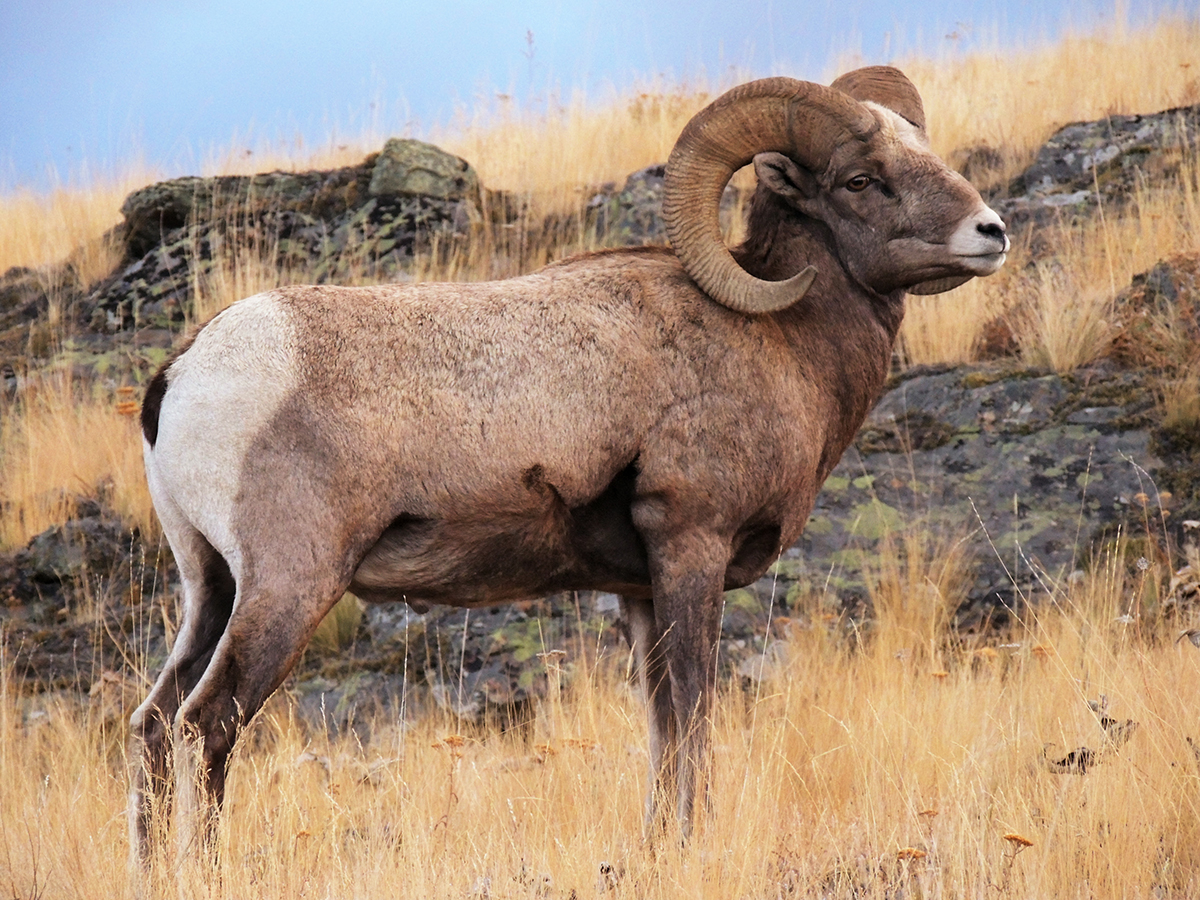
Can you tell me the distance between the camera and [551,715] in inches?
271

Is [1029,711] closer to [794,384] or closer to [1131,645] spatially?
[1131,645]

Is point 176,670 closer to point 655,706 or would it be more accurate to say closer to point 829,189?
point 655,706

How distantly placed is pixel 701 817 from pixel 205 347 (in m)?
2.49

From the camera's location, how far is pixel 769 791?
5066 mm

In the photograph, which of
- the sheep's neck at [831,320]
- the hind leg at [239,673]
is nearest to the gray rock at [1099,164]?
the sheep's neck at [831,320]

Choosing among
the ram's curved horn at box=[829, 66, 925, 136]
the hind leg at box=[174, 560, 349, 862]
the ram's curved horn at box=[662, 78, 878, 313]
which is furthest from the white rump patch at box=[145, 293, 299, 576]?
the ram's curved horn at box=[829, 66, 925, 136]

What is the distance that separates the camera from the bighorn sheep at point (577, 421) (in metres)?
4.51

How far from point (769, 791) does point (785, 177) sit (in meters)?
2.49

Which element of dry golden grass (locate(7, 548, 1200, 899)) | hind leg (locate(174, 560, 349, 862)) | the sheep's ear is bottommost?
dry golden grass (locate(7, 548, 1200, 899))

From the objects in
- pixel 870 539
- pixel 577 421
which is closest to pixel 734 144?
pixel 577 421

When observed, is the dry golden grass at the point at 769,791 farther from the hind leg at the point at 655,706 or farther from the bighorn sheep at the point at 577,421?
the bighorn sheep at the point at 577,421

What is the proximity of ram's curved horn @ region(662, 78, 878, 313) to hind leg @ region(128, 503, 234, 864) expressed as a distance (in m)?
2.17

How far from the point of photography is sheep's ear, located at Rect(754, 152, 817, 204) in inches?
215

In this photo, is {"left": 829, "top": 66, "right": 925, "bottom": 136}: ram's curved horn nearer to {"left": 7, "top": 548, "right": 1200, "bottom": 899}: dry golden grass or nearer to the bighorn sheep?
the bighorn sheep
